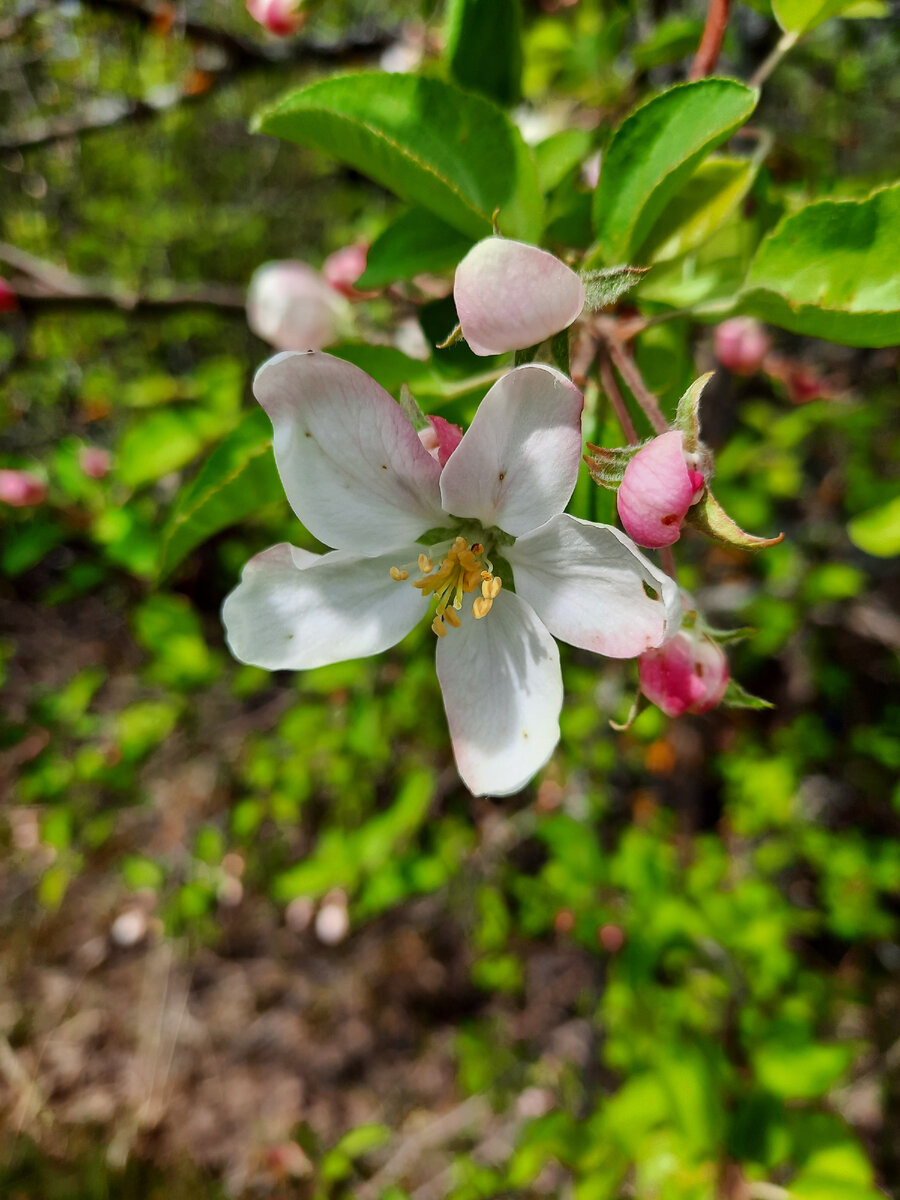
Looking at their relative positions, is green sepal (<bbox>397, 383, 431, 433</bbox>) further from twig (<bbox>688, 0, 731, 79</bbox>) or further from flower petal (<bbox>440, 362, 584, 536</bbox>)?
twig (<bbox>688, 0, 731, 79</bbox>)

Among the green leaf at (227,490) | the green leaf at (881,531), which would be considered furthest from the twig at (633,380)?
the green leaf at (881,531)

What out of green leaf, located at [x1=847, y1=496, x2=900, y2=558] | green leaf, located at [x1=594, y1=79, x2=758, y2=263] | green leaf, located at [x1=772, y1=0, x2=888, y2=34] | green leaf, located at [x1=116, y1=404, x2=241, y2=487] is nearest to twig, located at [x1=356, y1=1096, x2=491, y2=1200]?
green leaf, located at [x1=116, y1=404, x2=241, y2=487]

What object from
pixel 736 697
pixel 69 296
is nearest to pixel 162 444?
pixel 69 296

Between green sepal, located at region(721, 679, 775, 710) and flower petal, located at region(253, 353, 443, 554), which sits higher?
flower petal, located at region(253, 353, 443, 554)

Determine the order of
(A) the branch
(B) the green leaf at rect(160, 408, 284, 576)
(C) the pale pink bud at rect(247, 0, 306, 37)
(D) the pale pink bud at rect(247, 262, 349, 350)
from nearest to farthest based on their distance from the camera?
(B) the green leaf at rect(160, 408, 284, 576), (D) the pale pink bud at rect(247, 262, 349, 350), (C) the pale pink bud at rect(247, 0, 306, 37), (A) the branch

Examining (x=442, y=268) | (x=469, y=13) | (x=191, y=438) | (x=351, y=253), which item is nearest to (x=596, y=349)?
(x=442, y=268)

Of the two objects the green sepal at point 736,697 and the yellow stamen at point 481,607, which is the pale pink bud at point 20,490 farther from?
the green sepal at point 736,697

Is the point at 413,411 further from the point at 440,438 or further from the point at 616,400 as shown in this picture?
the point at 616,400

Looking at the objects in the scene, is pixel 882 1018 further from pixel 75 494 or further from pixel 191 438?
pixel 75 494
